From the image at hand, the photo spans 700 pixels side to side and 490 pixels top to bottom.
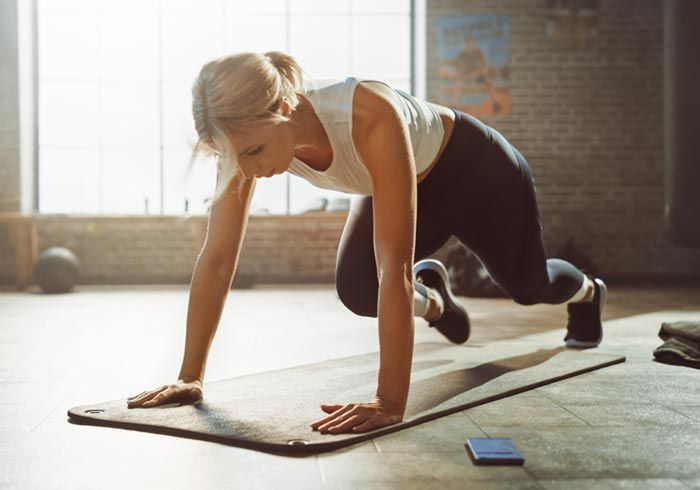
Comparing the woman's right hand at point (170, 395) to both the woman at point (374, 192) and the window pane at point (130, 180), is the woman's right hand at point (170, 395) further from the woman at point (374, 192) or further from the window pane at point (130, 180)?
the window pane at point (130, 180)

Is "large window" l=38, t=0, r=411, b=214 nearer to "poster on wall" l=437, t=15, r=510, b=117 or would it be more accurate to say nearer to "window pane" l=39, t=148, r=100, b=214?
"window pane" l=39, t=148, r=100, b=214

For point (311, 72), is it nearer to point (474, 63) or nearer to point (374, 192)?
point (474, 63)

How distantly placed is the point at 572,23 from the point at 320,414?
635 centimetres

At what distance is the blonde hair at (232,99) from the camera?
1501 mm

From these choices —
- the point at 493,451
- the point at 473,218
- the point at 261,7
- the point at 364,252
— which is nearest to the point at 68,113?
the point at 261,7

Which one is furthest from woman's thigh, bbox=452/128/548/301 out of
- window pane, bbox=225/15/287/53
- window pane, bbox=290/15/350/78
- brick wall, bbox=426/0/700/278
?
window pane, bbox=225/15/287/53

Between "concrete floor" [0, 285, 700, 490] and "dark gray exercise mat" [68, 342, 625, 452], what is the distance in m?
0.04

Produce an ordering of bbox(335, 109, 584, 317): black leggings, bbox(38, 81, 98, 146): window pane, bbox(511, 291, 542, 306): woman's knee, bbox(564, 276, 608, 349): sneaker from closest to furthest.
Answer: bbox(335, 109, 584, 317): black leggings
bbox(511, 291, 542, 306): woman's knee
bbox(564, 276, 608, 349): sneaker
bbox(38, 81, 98, 146): window pane

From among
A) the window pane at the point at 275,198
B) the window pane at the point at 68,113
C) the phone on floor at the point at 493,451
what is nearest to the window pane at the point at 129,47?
the window pane at the point at 68,113

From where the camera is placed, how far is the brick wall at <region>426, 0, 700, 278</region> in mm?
7211

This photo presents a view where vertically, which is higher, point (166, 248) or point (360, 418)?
point (360, 418)

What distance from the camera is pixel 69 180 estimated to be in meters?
7.28

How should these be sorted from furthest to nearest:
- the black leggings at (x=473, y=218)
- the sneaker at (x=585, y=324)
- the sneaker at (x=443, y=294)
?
the sneaker at (x=585, y=324)
the sneaker at (x=443, y=294)
the black leggings at (x=473, y=218)

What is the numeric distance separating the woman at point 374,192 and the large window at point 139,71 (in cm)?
484
